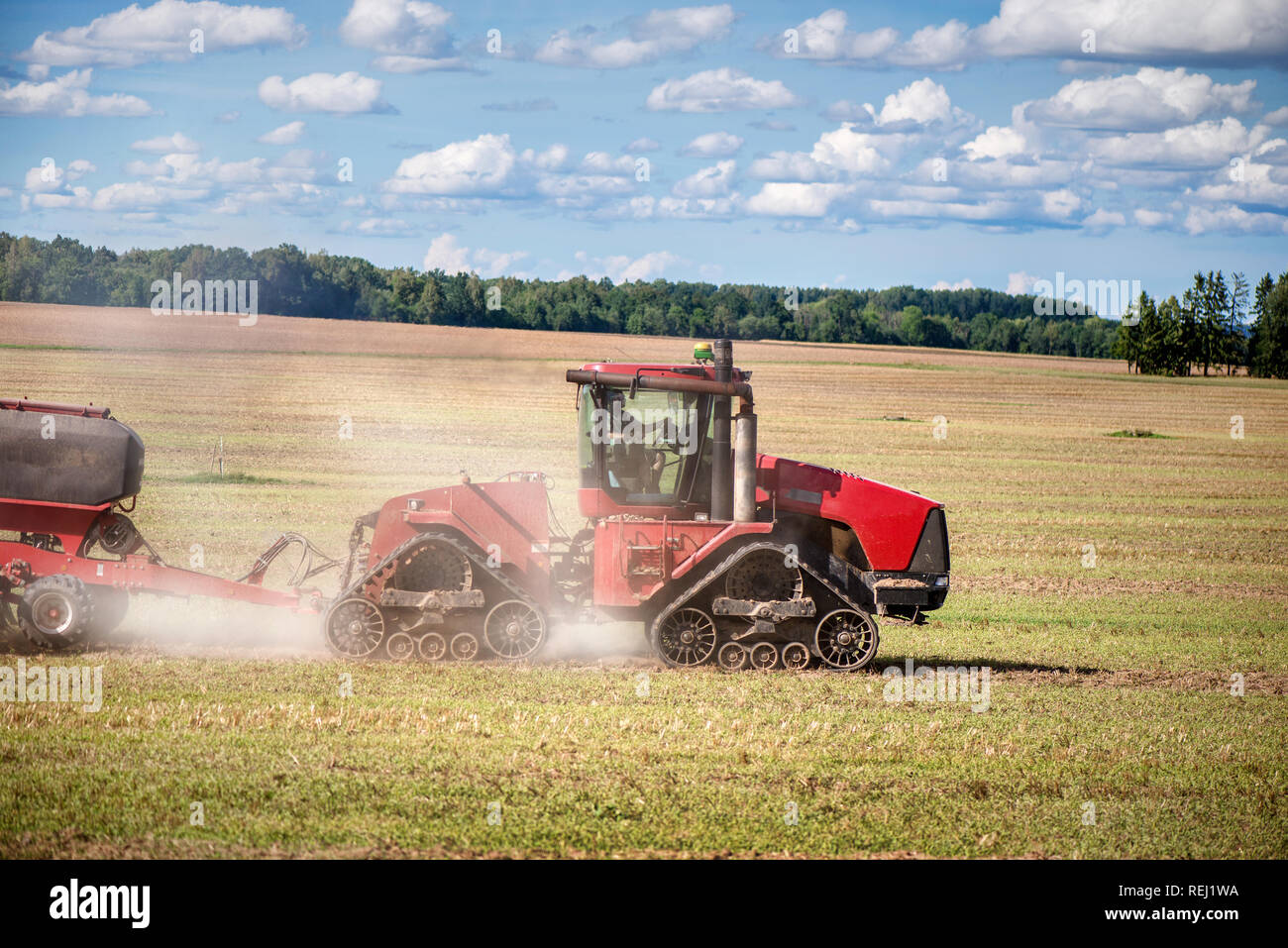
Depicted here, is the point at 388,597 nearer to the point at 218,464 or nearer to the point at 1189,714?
the point at 1189,714

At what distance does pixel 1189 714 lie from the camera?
11062 mm

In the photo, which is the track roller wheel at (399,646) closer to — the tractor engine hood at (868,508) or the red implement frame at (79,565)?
the red implement frame at (79,565)

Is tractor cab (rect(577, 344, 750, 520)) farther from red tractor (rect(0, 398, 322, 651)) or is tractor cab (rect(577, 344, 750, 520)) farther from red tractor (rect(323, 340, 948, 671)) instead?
red tractor (rect(0, 398, 322, 651))

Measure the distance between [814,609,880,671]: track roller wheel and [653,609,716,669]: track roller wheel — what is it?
1.06 metres

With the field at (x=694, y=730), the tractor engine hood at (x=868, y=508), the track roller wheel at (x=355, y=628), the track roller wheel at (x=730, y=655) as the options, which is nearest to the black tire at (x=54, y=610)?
the field at (x=694, y=730)

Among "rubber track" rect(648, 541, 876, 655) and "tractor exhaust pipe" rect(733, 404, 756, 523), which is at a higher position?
"tractor exhaust pipe" rect(733, 404, 756, 523)

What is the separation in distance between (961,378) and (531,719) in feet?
258

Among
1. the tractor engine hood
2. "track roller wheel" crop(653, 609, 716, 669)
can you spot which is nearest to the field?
"track roller wheel" crop(653, 609, 716, 669)

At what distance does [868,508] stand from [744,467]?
1415mm

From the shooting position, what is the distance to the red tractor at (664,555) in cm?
1178

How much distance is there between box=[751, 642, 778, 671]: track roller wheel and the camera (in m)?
11.9

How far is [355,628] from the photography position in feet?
38.7

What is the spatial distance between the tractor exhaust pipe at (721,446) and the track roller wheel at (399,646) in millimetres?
3186
